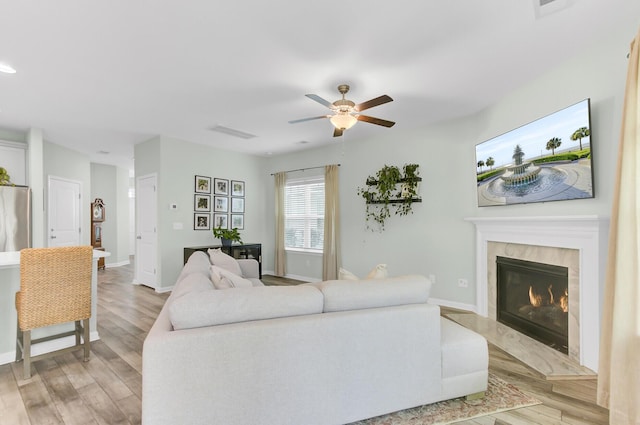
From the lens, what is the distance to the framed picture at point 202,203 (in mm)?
5691

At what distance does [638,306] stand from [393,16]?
236cm

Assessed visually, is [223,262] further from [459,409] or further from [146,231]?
[146,231]

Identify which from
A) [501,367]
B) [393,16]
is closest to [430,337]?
[501,367]

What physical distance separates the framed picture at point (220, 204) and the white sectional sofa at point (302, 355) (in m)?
4.13

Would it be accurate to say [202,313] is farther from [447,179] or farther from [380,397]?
[447,179]

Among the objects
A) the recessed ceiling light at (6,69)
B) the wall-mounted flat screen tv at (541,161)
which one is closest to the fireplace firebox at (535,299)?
the wall-mounted flat screen tv at (541,161)

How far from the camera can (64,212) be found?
5953 mm

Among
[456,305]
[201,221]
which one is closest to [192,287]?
[456,305]

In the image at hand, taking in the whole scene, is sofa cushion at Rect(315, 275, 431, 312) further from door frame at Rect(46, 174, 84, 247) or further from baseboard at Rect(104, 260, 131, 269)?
baseboard at Rect(104, 260, 131, 269)

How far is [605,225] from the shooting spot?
246 centimetres

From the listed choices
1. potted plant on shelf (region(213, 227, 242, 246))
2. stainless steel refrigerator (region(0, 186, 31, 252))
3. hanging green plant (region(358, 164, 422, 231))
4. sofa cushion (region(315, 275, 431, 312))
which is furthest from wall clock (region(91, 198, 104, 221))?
sofa cushion (region(315, 275, 431, 312))

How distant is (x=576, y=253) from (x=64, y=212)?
7.87 metres

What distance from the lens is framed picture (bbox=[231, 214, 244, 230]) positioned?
249 inches

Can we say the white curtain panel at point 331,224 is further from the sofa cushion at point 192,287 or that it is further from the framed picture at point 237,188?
the sofa cushion at point 192,287
